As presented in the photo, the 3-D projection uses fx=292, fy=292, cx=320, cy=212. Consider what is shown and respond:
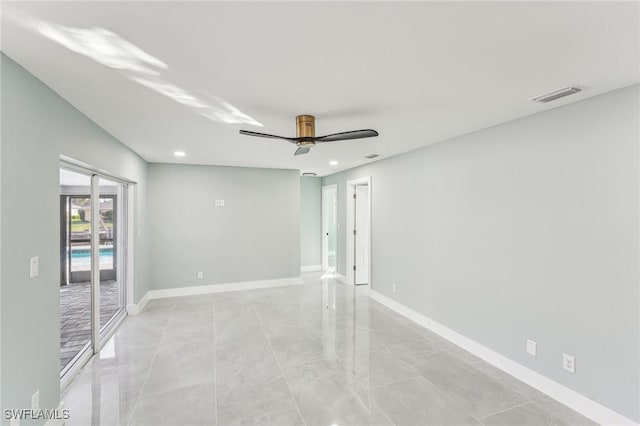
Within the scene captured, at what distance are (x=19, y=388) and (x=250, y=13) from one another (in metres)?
2.45

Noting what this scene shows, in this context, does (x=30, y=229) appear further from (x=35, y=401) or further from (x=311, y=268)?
(x=311, y=268)

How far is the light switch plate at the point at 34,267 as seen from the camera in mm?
1852

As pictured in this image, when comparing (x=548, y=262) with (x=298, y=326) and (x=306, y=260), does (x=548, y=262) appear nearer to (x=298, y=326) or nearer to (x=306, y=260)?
(x=298, y=326)

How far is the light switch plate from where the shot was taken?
185cm

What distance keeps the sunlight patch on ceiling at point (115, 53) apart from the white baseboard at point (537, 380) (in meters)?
3.49

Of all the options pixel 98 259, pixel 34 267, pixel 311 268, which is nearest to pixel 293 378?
pixel 34 267

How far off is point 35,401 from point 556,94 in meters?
4.15

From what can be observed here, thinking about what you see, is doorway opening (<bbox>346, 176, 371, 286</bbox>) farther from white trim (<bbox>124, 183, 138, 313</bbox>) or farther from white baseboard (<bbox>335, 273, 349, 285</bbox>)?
white trim (<bbox>124, 183, 138, 313</bbox>)

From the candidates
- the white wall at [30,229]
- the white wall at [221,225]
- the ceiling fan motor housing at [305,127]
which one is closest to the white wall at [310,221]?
the white wall at [221,225]

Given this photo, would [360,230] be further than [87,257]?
Yes

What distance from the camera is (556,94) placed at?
2164 millimetres

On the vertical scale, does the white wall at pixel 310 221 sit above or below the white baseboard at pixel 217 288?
above

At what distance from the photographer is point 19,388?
68.0 inches

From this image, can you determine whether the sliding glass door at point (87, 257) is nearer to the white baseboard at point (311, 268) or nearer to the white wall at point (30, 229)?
the white wall at point (30, 229)
